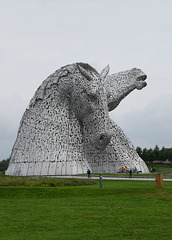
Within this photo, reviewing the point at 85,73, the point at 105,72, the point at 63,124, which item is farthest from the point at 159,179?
the point at 105,72

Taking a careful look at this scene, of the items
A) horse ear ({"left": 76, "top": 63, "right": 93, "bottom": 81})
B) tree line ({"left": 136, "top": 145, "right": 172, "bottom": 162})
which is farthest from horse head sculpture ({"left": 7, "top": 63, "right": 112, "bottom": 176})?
tree line ({"left": 136, "top": 145, "right": 172, "bottom": 162})

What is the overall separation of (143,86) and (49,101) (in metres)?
8.24

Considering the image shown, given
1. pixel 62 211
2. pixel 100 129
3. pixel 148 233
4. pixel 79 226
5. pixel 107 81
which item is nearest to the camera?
pixel 148 233

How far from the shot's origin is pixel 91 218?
6.22m

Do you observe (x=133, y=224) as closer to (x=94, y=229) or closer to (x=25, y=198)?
(x=94, y=229)

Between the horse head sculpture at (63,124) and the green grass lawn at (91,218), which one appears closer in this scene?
the green grass lawn at (91,218)

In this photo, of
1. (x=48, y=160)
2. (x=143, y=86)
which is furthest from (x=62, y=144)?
(x=143, y=86)

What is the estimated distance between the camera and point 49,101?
22641mm

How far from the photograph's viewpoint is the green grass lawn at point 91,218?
197 inches

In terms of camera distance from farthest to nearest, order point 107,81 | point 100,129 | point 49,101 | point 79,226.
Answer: point 107,81 < point 49,101 < point 100,129 < point 79,226

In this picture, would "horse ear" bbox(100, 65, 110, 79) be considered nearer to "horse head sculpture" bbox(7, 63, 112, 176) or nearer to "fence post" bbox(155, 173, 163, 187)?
"horse head sculpture" bbox(7, 63, 112, 176)

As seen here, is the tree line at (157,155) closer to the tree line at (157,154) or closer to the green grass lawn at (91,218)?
the tree line at (157,154)

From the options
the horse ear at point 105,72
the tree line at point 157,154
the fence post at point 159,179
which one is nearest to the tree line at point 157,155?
the tree line at point 157,154

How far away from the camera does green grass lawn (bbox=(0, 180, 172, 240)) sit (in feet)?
16.4
